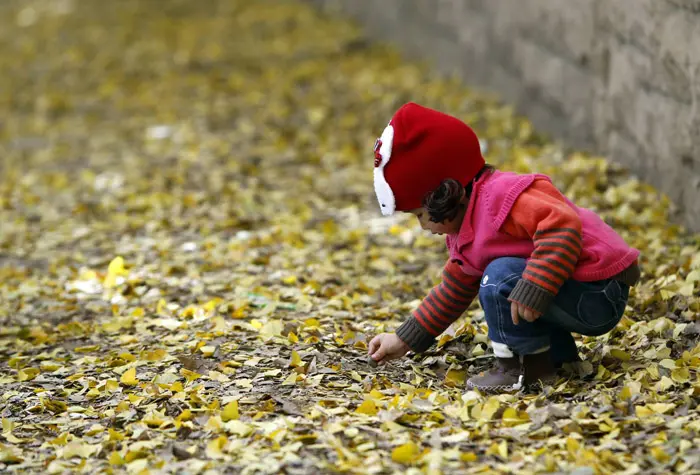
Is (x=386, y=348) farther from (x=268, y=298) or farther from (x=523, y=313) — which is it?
(x=268, y=298)

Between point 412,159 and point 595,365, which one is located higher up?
point 412,159

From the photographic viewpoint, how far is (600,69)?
6395 millimetres

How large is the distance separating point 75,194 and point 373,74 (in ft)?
11.4

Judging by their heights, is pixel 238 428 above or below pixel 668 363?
below

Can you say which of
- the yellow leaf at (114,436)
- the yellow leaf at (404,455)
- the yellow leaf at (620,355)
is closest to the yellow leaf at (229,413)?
the yellow leaf at (114,436)

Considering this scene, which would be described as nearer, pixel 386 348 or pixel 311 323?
pixel 386 348

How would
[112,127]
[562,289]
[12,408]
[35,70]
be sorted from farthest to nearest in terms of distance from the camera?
[35,70] < [112,127] < [12,408] < [562,289]

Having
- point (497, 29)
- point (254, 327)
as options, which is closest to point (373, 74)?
point (497, 29)

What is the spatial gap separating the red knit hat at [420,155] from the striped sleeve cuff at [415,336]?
0.50 metres

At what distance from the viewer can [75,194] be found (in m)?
7.26

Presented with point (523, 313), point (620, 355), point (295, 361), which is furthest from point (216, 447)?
point (620, 355)

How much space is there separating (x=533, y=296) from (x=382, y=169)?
0.67 meters

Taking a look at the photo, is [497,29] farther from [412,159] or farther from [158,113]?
[412,159]

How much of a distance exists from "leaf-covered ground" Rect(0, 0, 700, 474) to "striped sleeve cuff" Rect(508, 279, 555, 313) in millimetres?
332
